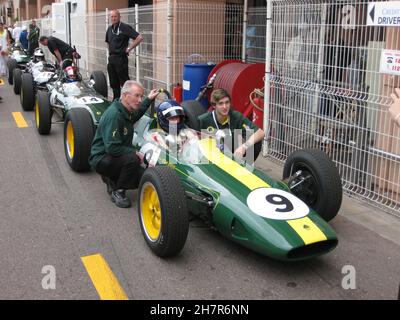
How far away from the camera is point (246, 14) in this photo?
9172 millimetres

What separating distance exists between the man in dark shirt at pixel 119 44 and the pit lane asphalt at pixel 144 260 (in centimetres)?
480

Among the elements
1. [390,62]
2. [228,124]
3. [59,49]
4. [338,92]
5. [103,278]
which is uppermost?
[59,49]

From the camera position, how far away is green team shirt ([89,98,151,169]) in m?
4.97

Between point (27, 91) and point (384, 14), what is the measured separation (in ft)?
24.4

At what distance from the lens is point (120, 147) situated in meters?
5.00

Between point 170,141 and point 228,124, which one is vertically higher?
point 228,124

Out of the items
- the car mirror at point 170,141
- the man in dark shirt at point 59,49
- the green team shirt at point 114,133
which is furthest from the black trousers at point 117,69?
the car mirror at point 170,141

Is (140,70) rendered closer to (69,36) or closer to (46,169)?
(46,169)

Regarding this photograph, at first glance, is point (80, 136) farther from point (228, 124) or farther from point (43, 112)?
point (43, 112)

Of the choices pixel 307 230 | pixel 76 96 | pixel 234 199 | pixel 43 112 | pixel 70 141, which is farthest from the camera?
pixel 43 112

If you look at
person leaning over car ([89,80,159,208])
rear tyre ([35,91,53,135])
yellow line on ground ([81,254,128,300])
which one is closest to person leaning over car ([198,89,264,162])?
person leaning over car ([89,80,159,208])

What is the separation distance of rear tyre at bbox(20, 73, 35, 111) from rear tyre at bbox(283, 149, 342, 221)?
6.91 metres

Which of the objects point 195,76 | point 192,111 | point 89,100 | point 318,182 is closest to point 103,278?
point 318,182
